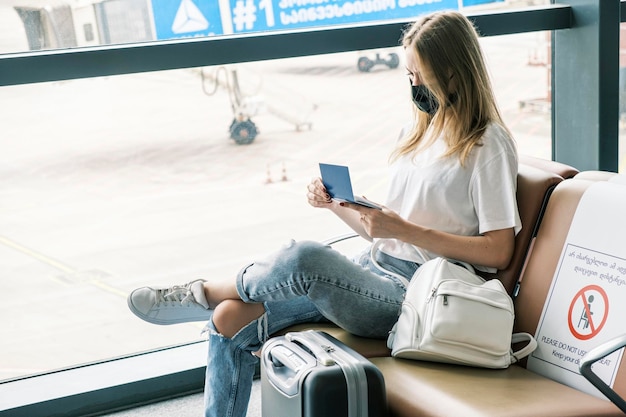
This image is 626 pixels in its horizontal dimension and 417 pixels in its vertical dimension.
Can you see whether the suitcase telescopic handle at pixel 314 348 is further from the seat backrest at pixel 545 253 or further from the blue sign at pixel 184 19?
the blue sign at pixel 184 19

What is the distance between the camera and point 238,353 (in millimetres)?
2252

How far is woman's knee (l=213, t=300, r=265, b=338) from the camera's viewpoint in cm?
220

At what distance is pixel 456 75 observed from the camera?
88.0 inches

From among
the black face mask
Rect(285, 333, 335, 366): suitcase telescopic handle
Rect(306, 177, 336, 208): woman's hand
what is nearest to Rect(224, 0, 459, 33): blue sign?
the black face mask

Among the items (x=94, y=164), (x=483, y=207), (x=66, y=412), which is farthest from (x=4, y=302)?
(x=483, y=207)

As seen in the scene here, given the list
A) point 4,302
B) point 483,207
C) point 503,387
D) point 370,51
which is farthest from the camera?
point 4,302

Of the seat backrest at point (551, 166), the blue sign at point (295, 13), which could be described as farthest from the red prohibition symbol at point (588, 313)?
the blue sign at point (295, 13)

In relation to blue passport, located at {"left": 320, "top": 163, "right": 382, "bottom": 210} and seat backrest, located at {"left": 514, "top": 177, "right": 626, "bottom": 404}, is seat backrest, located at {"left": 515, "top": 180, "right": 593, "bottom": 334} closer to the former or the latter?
seat backrest, located at {"left": 514, "top": 177, "right": 626, "bottom": 404}

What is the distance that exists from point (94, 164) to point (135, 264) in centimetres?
87

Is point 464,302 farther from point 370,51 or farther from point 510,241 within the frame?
point 370,51

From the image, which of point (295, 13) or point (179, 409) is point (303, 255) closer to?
point (179, 409)

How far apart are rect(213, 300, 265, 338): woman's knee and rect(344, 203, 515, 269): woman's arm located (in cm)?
43

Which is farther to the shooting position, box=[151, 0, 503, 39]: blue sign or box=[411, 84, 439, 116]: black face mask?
box=[151, 0, 503, 39]: blue sign

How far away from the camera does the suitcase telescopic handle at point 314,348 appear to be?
1.89m
